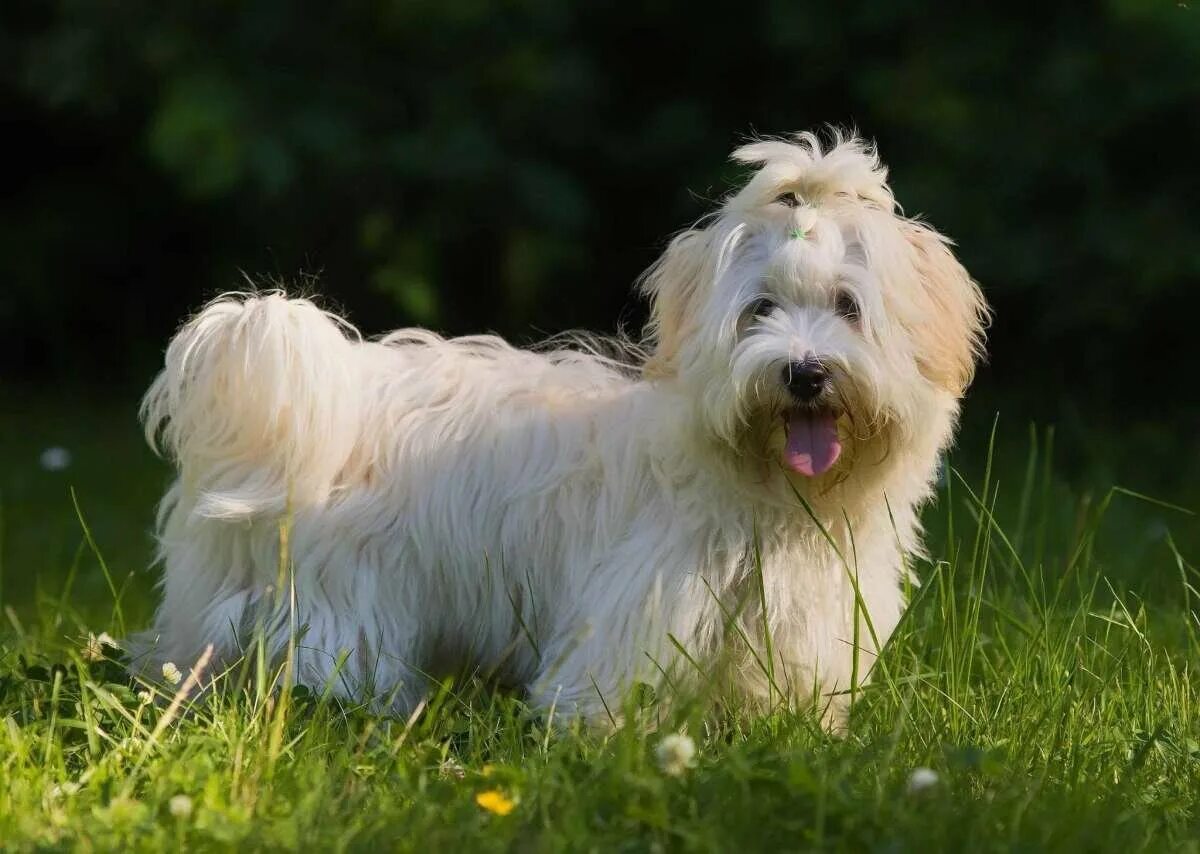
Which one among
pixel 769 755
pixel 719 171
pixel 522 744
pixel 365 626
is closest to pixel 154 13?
pixel 719 171

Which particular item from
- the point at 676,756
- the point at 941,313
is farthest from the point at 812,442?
the point at 676,756

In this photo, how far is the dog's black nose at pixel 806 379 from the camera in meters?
3.09

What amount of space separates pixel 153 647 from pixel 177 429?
19.7 inches

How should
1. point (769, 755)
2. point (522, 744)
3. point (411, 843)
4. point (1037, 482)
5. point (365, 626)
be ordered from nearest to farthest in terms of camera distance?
point (411, 843)
point (769, 755)
point (522, 744)
point (365, 626)
point (1037, 482)

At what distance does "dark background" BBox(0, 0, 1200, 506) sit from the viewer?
699 centimetres

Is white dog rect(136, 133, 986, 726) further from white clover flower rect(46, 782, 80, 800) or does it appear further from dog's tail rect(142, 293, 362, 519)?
white clover flower rect(46, 782, 80, 800)

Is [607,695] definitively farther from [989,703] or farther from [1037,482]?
[1037,482]

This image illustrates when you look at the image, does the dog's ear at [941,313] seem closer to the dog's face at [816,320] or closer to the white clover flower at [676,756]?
the dog's face at [816,320]

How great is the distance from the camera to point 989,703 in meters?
3.38

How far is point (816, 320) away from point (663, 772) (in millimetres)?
1003

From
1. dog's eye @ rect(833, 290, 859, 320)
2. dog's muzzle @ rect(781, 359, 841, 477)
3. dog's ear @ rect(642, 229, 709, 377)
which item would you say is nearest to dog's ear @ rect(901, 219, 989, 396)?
dog's eye @ rect(833, 290, 859, 320)

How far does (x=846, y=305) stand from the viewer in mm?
3293

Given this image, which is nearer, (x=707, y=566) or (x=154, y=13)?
(x=707, y=566)

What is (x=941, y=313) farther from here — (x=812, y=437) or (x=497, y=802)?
(x=497, y=802)
